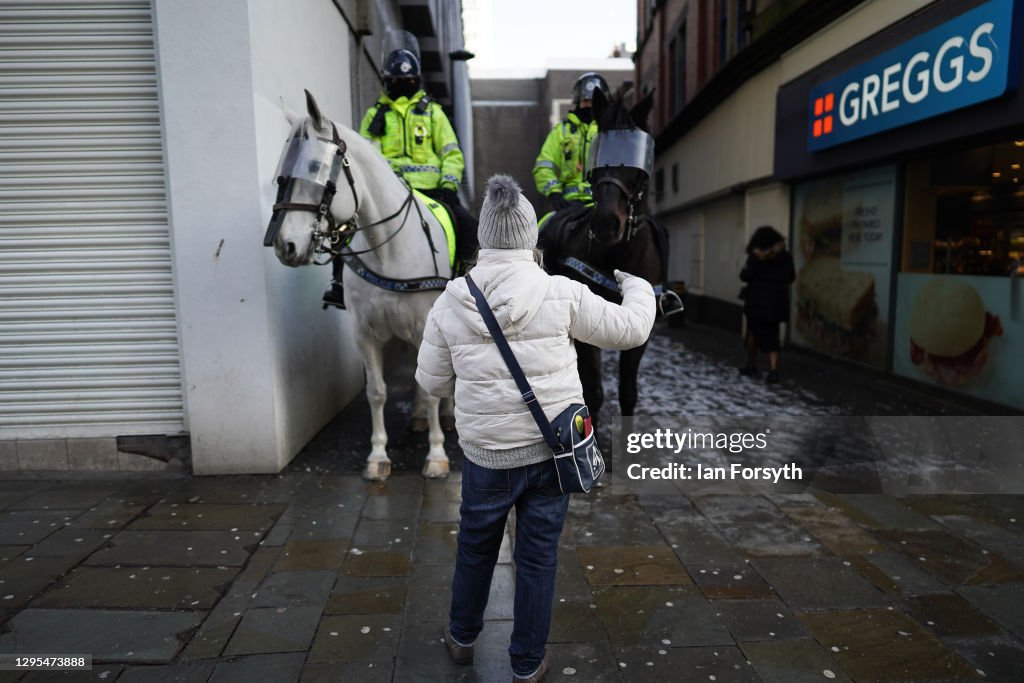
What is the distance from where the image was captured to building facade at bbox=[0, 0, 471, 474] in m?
4.72

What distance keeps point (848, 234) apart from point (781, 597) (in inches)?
288

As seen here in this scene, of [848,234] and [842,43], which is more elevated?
[842,43]

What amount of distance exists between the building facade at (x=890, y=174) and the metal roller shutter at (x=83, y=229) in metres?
7.00

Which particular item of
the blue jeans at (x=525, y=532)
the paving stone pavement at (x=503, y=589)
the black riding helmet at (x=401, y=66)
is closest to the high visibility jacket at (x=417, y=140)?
the black riding helmet at (x=401, y=66)

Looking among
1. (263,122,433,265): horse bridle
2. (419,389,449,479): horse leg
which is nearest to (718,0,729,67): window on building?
(263,122,433,265): horse bridle

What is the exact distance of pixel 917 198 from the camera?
7.86 metres

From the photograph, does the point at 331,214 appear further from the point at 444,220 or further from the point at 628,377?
the point at 628,377

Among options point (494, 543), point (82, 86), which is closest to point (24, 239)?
point (82, 86)

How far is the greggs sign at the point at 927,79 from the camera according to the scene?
230 inches

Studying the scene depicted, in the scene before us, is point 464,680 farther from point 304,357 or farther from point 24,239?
point 24,239

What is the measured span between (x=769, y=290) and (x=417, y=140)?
5084mm

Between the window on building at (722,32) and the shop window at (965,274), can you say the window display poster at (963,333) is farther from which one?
the window on building at (722,32)

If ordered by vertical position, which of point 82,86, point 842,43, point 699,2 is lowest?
point 82,86

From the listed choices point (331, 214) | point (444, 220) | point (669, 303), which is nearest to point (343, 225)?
point (331, 214)
